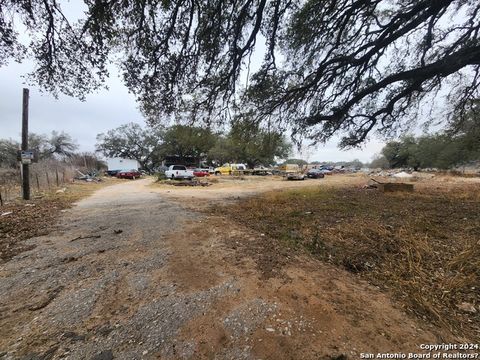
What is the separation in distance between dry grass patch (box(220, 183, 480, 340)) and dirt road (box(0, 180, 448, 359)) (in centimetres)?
34

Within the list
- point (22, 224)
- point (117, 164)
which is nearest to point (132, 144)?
point (117, 164)

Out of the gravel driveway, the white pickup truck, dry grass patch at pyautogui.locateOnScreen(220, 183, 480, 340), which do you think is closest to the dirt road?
the gravel driveway

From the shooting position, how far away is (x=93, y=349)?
1786mm

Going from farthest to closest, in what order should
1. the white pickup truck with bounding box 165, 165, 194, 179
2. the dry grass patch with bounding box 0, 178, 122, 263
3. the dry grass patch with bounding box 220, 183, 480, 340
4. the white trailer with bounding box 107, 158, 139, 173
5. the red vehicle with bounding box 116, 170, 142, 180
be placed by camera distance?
the white trailer with bounding box 107, 158, 139, 173 < the red vehicle with bounding box 116, 170, 142, 180 < the white pickup truck with bounding box 165, 165, 194, 179 < the dry grass patch with bounding box 0, 178, 122, 263 < the dry grass patch with bounding box 220, 183, 480, 340

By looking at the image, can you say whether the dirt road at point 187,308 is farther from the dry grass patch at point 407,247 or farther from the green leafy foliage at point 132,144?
the green leafy foliage at point 132,144

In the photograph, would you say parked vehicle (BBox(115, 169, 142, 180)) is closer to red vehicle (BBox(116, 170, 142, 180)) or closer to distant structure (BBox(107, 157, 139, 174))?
red vehicle (BBox(116, 170, 142, 180))

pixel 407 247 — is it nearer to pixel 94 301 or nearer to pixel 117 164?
pixel 94 301

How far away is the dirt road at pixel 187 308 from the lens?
1.77 meters

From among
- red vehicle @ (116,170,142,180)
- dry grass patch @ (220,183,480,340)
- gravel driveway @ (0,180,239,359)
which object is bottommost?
gravel driveway @ (0,180,239,359)

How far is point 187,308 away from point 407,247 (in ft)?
10.6

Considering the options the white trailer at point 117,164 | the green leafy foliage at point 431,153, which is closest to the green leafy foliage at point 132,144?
the white trailer at point 117,164

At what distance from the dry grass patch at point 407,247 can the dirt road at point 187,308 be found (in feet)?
1.11

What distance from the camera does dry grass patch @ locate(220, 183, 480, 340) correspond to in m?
2.30

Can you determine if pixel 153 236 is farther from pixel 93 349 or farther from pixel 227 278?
pixel 93 349
